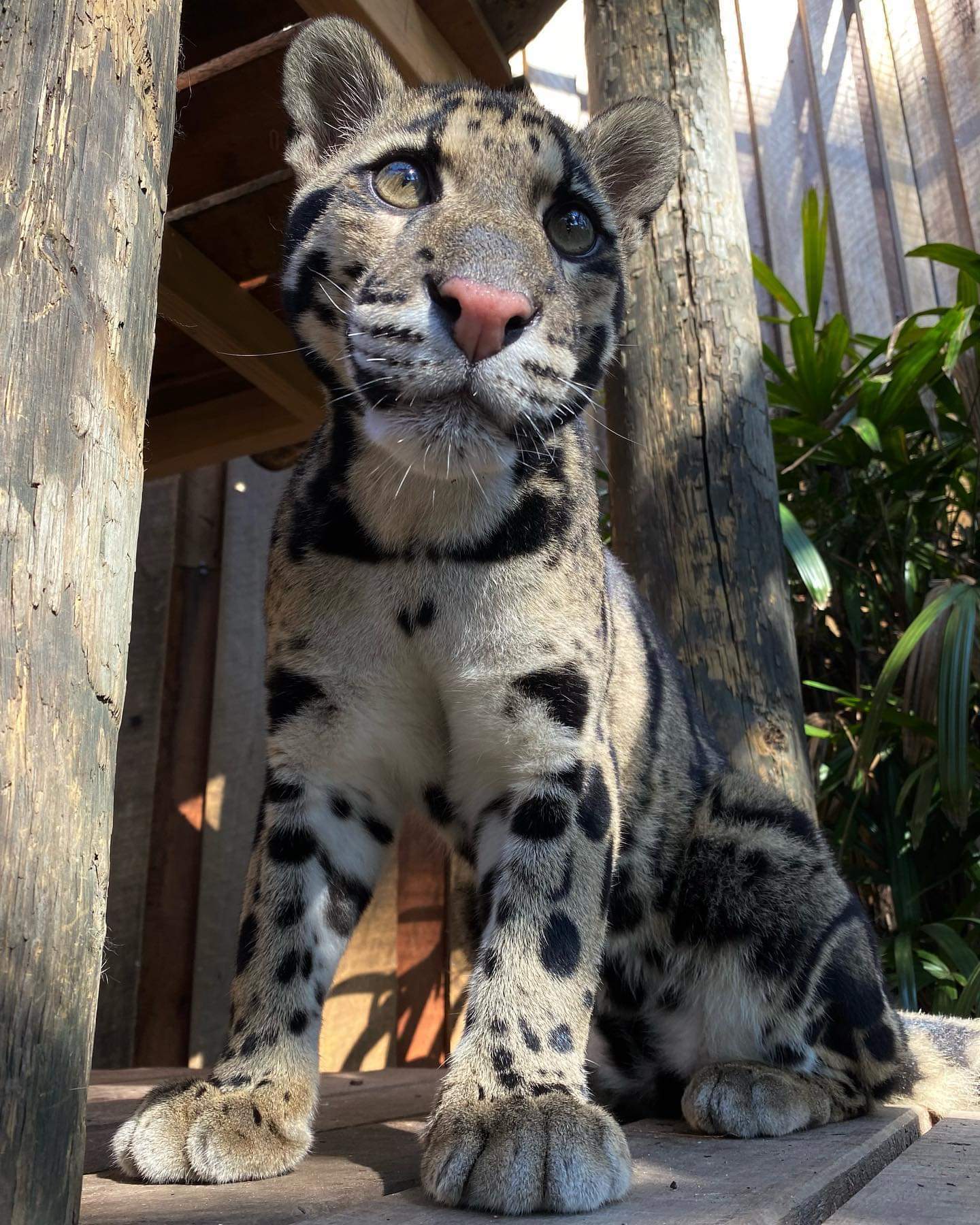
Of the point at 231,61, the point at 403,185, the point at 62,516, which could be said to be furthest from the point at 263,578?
the point at 62,516

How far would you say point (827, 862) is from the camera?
11.1 feet

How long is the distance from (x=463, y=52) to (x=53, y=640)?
3792 millimetres

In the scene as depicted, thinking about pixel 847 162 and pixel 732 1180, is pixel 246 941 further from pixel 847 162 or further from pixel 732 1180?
pixel 847 162

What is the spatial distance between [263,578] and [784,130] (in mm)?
4179

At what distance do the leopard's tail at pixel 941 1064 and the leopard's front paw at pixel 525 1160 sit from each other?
55.7 inches

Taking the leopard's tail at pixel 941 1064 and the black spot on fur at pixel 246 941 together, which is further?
the leopard's tail at pixel 941 1064

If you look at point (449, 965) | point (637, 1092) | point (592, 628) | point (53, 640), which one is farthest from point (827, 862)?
point (449, 965)

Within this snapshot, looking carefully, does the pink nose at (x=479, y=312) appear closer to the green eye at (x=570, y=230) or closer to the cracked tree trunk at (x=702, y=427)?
the green eye at (x=570, y=230)

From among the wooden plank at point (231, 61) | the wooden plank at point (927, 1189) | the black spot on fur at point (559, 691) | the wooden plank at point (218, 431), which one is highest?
the wooden plank at point (231, 61)

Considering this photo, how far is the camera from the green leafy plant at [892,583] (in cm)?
520

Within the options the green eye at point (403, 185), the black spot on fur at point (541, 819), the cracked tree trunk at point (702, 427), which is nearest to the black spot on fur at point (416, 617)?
the black spot on fur at point (541, 819)

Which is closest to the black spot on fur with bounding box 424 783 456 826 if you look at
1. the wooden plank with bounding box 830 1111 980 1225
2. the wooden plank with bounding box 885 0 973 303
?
the wooden plank with bounding box 830 1111 980 1225

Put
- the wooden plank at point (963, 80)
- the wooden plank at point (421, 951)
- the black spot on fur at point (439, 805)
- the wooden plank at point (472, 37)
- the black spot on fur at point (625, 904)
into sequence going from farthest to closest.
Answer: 1. the wooden plank at point (963, 80)
2. the wooden plank at point (421, 951)
3. the wooden plank at point (472, 37)
4. the black spot on fur at point (625, 904)
5. the black spot on fur at point (439, 805)

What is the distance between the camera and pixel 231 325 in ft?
17.0
